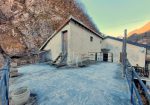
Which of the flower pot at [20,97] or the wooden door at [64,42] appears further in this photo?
the wooden door at [64,42]

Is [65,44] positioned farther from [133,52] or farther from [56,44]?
[133,52]

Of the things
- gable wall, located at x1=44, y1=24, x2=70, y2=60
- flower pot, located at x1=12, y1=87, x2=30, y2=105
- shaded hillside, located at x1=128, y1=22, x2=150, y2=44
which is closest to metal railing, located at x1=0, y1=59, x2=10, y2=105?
flower pot, located at x1=12, y1=87, x2=30, y2=105

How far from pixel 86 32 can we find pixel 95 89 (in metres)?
9.09

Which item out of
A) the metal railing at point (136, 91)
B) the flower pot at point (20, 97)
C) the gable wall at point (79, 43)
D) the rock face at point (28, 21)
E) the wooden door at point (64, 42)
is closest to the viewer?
the metal railing at point (136, 91)

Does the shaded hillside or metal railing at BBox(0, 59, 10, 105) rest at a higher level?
the shaded hillside

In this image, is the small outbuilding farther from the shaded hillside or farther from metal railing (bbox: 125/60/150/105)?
the shaded hillside

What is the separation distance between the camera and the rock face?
20.9m

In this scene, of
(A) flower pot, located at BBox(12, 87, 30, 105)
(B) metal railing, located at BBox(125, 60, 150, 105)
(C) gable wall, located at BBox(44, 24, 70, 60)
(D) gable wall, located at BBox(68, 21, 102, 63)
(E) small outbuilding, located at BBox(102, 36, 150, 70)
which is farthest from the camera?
(E) small outbuilding, located at BBox(102, 36, 150, 70)

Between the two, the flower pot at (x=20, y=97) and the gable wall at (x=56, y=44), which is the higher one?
the gable wall at (x=56, y=44)

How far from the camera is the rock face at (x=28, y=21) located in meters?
20.9

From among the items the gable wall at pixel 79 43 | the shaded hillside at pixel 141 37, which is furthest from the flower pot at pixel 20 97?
the shaded hillside at pixel 141 37

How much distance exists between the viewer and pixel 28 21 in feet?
76.4

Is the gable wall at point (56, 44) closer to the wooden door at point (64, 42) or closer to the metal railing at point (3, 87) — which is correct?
the wooden door at point (64, 42)

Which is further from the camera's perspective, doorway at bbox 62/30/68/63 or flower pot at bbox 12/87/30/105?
doorway at bbox 62/30/68/63
